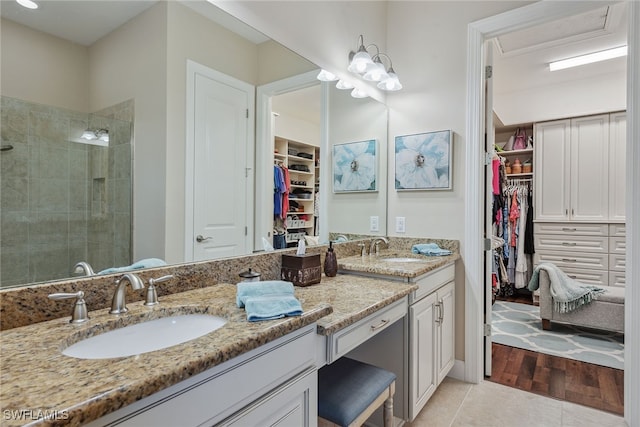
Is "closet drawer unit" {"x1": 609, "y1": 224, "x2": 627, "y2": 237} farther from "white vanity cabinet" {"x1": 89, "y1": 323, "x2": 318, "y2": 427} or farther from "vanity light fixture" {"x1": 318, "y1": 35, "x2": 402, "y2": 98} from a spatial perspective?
"white vanity cabinet" {"x1": 89, "y1": 323, "x2": 318, "y2": 427}

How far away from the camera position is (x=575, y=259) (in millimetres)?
4184

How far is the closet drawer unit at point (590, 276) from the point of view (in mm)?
3982

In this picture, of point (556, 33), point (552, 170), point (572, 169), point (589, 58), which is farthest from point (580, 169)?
point (556, 33)

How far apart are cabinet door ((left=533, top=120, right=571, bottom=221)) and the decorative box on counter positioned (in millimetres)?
4101

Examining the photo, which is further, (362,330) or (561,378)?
(561,378)

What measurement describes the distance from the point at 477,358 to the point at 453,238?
878mm

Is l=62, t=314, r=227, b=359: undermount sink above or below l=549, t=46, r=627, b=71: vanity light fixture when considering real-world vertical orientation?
below

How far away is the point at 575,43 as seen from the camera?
10.9 ft

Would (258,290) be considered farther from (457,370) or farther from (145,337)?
(457,370)

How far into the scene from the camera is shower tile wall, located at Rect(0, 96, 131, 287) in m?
0.90

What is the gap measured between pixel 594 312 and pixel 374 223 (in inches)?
93.0

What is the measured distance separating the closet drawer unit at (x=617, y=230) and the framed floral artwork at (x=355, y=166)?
3.34 metres

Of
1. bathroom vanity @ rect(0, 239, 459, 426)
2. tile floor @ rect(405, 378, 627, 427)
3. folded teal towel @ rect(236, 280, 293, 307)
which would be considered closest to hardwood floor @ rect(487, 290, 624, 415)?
tile floor @ rect(405, 378, 627, 427)

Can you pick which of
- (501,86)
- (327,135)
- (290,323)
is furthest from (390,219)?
(501,86)
